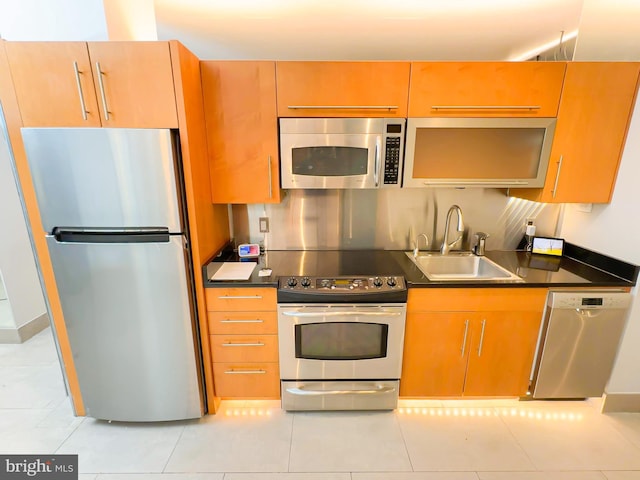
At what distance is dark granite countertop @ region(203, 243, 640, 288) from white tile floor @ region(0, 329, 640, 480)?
34.8 inches

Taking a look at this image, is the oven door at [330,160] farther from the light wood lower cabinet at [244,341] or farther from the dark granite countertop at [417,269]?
the light wood lower cabinet at [244,341]

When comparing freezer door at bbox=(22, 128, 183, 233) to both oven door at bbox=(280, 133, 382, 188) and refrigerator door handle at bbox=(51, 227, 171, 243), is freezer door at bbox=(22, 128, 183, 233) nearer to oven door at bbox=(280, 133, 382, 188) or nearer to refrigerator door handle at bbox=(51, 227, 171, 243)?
refrigerator door handle at bbox=(51, 227, 171, 243)

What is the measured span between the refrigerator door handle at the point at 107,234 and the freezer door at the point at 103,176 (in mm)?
27

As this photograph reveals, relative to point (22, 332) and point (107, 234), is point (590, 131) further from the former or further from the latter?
point (22, 332)

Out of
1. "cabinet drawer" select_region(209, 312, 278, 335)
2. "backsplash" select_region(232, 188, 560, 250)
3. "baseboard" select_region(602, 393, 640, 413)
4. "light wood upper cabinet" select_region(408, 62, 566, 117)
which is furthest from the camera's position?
"backsplash" select_region(232, 188, 560, 250)

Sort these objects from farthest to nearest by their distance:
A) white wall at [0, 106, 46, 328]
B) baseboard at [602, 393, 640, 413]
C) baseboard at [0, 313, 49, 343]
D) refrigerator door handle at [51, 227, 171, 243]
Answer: baseboard at [0, 313, 49, 343] < white wall at [0, 106, 46, 328] < baseboard at [602, 393, 640, 413] < refrigerator door handle at [51, 227, 171, 243]

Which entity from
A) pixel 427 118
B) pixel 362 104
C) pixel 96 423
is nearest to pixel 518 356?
pixel 427 118

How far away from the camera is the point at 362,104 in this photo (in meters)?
1.74

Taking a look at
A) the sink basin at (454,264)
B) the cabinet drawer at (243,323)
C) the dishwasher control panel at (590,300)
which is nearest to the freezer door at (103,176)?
the cabinet drawer at (243,323)

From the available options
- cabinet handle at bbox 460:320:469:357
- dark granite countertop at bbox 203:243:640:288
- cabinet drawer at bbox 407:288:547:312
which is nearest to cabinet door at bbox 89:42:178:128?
dark granite countertop at bbox 203:243:640:288

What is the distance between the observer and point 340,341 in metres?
1.80

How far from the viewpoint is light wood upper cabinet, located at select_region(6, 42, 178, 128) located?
1386 millimetres

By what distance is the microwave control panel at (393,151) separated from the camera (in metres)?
1.76

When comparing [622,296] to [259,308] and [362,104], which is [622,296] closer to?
[362,104]
